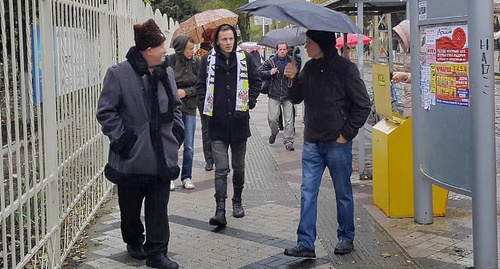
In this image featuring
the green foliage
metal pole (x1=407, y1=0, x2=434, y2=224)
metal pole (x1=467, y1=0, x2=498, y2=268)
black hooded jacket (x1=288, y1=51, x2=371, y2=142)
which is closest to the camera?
metal pole (x1=467, y1=0, x2=498, y2=268)

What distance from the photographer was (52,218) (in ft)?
16.5

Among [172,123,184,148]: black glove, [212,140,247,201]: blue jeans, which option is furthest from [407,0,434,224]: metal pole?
[172,123,184,148]: black glove

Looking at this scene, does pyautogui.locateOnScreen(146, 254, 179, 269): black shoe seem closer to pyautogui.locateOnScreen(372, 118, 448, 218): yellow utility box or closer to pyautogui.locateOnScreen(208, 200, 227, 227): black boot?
pyautogui.locateOnScreen(208, 200, 227, 227): black boot

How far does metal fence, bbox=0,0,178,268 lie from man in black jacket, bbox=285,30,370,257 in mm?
1841

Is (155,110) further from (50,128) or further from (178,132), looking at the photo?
(50,128)

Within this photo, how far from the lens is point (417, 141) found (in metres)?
6.30

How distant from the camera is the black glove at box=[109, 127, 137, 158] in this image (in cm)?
494

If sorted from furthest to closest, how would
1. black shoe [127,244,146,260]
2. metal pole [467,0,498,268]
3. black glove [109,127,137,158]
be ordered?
1. black shoe [127,244,146,260]
2. black glove [109,127,137,158]
3. metal pole [467,0,498,268]

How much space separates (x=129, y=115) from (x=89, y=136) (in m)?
1.86

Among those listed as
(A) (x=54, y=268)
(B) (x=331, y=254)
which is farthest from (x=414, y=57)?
(A) (x=54, y=268)

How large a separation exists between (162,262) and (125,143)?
99 centimetres

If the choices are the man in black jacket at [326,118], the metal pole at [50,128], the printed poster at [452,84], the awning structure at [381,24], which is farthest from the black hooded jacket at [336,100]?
the awning structure at [381,24]

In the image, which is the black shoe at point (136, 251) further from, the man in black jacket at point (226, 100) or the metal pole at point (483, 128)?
the metal pole at point (483, 128)

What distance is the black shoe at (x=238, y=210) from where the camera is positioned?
6945mm
